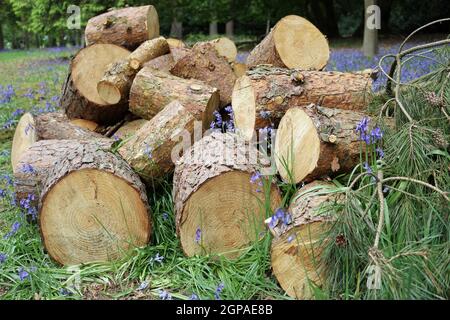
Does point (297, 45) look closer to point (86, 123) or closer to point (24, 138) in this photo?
point (86, 123)

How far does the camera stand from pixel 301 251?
8.32 ft

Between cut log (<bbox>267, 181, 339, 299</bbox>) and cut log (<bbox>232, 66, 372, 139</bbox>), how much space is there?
3.31 ft

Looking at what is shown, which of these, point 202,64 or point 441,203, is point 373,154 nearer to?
point 441,203

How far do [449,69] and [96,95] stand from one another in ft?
9.56

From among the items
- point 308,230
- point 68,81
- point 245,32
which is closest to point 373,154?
point 308,230

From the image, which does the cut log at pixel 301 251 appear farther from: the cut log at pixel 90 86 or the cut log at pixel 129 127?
the cut log at pixel 90 86

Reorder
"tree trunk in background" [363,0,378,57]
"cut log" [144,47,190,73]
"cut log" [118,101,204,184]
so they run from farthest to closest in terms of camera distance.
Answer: "tree trunk in background" [363,0,378,57] → "cut log" [144,47,190,73] → "cut log" [118,101,204,184]

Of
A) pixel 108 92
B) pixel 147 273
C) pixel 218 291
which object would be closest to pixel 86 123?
pixel 108 92

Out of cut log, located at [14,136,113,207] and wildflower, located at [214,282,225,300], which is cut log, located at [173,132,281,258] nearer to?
wildflower, located at [214,282,225,300]

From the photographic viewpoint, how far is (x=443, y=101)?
3057 mm

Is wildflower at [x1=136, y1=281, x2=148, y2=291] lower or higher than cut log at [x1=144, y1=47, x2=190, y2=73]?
lower

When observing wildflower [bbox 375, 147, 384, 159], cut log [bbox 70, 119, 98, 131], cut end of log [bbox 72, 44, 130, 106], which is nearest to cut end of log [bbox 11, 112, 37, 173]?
cut log [bbox 70, 119, 98, 131]

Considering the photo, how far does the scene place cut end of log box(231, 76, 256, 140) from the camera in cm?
350

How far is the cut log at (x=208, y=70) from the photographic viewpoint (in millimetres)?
4266
